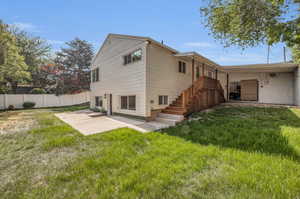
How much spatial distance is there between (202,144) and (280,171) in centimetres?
188

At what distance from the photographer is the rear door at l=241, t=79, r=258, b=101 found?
13526mm

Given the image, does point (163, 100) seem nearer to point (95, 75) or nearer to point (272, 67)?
point (95, 75)

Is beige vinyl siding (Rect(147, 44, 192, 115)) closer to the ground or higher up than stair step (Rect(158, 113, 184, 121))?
higher up

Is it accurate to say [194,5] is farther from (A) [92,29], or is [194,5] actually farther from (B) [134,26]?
(A) [92,29]

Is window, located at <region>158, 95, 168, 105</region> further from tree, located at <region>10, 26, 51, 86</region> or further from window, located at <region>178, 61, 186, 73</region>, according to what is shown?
tree, located at <region>10, 26, 51, 86</region>

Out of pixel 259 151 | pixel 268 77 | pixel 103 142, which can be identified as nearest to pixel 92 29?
pixel 103 142

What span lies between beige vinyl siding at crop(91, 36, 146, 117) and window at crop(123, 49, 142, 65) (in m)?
0.21

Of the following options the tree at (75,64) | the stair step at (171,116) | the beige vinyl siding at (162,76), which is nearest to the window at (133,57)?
the beige vinyl siding at (162,76)

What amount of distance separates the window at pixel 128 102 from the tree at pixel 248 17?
648 centimetres

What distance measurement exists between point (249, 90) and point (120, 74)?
13.0 m

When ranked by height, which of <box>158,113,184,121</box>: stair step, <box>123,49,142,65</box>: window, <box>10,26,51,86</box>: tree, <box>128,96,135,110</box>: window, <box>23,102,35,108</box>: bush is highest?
<box>10,26,51,86</box>: tree

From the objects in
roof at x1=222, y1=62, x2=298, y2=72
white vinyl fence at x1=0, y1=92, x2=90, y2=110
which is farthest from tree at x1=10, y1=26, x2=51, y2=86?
roof at x1=222, y1=62, x2=298, y2=72

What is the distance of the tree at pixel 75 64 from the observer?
22078 millimetres

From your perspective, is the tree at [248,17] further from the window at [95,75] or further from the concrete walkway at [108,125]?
the window at [95,75]
